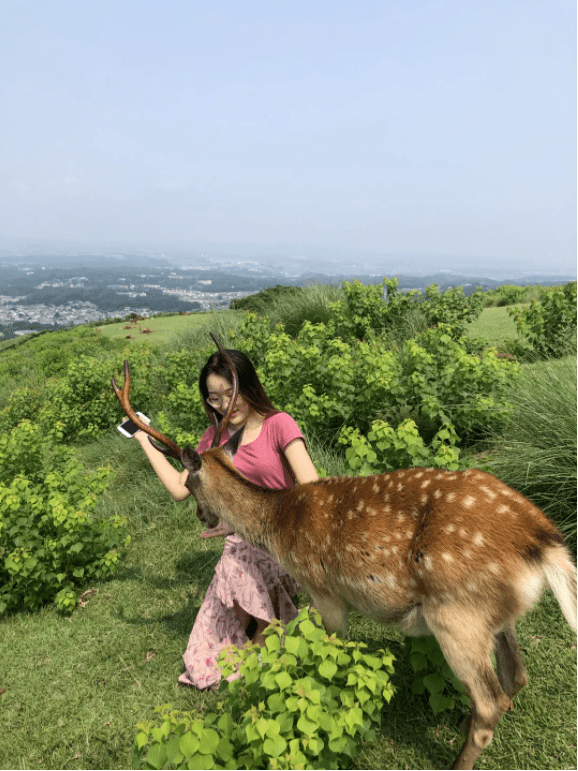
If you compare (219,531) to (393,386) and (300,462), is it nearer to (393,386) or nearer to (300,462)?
(300,462)

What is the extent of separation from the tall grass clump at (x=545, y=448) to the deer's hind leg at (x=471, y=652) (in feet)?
7.70

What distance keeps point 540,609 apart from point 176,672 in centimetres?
291

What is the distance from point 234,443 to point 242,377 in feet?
1.54

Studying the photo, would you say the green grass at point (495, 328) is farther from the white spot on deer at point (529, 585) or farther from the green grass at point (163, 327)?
the white spot on deer at point (529, 585)

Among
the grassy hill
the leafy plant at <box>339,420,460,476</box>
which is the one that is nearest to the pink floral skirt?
the grassy hill

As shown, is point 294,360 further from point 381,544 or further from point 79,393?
point 79,393

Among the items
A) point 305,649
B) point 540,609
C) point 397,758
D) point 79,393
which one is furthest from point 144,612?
point 79,393

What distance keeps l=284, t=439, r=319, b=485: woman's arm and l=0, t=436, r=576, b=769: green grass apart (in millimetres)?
1500

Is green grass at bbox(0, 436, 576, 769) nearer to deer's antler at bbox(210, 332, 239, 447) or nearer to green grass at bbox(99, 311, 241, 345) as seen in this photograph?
deer's antler at bbox(210, 332, 239, 447)

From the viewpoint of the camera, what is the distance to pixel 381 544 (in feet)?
8.49

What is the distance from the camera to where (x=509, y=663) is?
2.75 meters

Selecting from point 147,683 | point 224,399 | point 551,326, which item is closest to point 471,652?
point 224,399

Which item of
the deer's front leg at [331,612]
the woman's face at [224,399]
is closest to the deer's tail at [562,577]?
the deer's front leg at [331,612]

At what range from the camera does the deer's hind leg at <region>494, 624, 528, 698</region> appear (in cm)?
274
